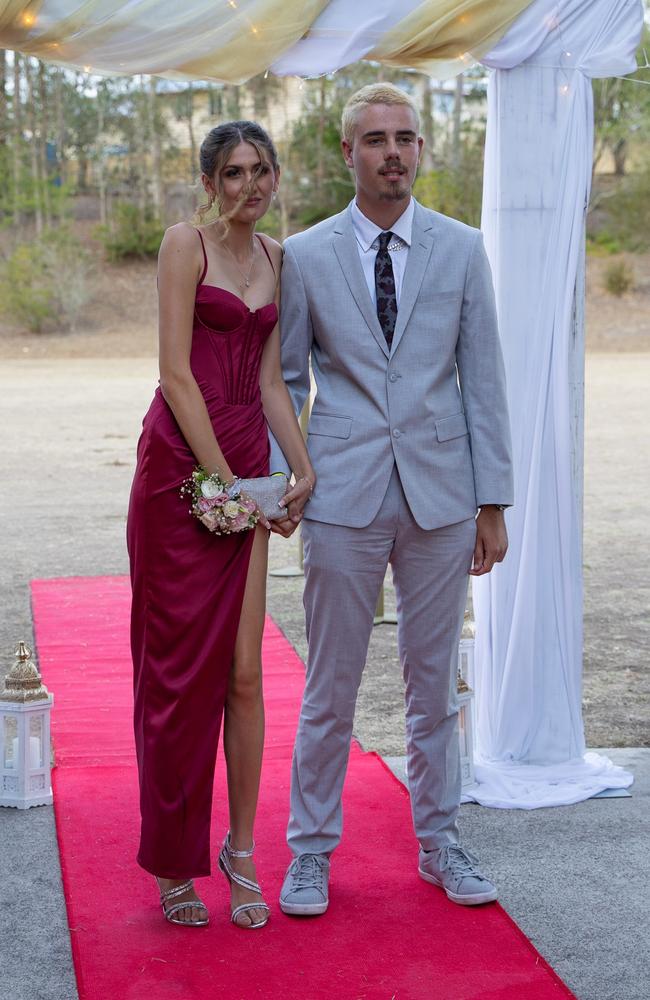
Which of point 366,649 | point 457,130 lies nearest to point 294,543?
point 366,649

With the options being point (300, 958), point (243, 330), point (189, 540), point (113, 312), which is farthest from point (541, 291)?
point (113, 312)

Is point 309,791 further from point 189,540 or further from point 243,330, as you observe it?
point 243,330

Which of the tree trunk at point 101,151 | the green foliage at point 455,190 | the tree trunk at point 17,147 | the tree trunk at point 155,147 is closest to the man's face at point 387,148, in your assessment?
the green foliage at point 455,190

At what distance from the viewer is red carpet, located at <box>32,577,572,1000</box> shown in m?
2.99

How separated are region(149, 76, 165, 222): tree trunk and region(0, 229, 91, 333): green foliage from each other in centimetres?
714

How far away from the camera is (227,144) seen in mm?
3240

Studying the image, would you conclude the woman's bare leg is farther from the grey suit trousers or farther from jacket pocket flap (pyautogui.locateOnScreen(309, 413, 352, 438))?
jacket pocket flap (pyautogui.locateOnScreen(309, 413, 352, 438))

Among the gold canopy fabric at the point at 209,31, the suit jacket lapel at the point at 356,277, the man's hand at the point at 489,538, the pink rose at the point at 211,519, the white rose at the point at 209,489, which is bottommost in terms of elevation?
the man's hand at the point at 489,538

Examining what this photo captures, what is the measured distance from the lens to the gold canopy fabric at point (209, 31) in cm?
388

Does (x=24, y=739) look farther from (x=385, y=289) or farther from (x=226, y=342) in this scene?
(x=385, y=289)

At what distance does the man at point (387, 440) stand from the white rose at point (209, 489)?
289 millimetres

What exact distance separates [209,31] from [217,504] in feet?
5.34

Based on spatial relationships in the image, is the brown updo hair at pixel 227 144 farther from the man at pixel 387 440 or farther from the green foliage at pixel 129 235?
the green foliage at pixel 129 235

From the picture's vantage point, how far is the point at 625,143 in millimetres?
41062
